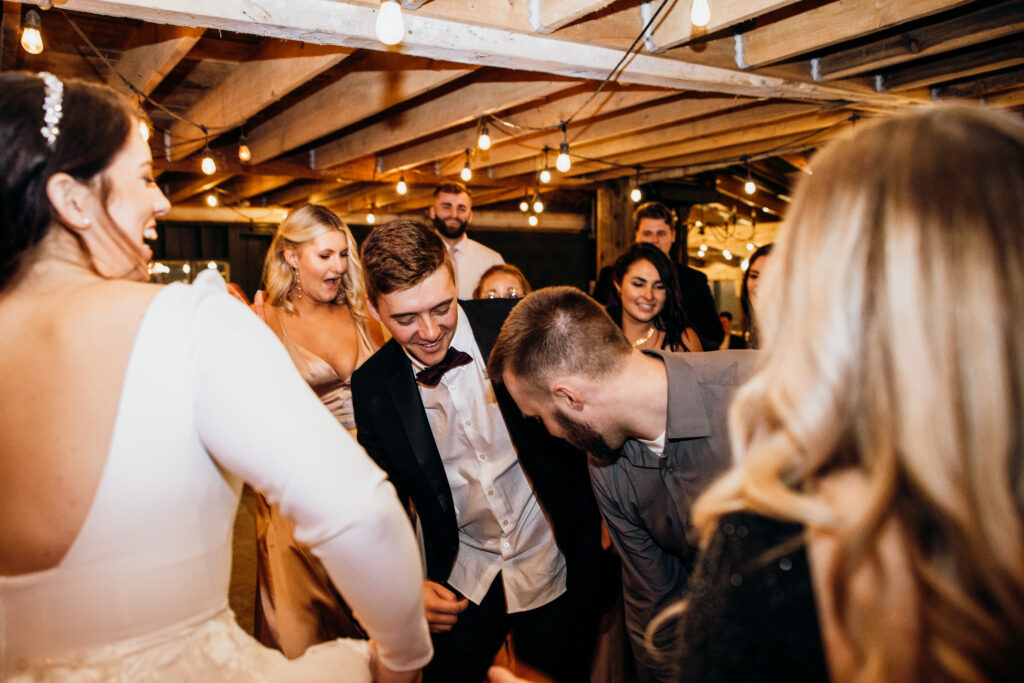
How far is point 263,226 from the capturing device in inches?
388

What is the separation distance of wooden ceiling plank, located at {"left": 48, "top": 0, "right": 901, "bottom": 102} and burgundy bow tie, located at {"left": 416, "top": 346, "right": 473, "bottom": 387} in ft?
4.78

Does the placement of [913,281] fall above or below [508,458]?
above

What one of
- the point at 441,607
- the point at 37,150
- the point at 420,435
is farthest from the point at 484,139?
the point at 37,150

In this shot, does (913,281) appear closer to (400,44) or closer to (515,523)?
(515,523)

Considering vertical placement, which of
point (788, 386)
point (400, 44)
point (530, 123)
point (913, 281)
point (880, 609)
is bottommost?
point (880, 609)

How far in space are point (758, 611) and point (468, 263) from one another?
174 inches

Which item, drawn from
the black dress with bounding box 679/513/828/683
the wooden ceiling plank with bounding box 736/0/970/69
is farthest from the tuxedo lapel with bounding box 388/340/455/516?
the wooden ceiling plank with bounding box 736/0/970/69

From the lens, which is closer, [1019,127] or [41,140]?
[1019,127]

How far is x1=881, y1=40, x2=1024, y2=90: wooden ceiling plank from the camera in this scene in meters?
3.61

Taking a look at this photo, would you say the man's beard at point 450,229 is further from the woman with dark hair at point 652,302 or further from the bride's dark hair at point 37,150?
the bride's dark hair at point 37,150

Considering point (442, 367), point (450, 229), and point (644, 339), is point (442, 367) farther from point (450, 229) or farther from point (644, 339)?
point (450, 229)

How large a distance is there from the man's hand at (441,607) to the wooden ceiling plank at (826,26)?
3056 millimetres

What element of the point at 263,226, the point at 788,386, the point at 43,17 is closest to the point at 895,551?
the point at 788,386

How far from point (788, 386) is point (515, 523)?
5.42ft
